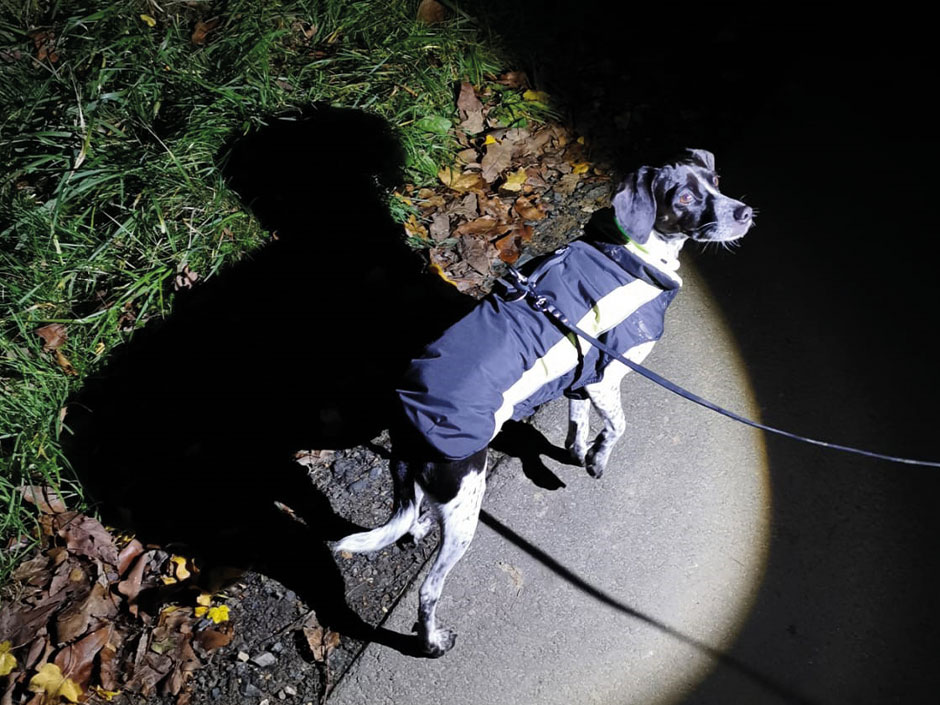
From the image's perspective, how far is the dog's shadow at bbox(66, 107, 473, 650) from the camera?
12.5 ft

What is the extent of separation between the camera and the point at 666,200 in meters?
3.05

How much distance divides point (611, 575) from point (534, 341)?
127 cm

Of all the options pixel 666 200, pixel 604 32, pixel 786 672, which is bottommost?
pixel 786 672

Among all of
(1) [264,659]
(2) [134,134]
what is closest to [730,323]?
(1) [264,659]

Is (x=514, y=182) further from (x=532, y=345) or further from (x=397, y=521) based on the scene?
(x=397, y=521)

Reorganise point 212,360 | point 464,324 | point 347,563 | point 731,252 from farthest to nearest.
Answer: point 731,252 → point 212,360 → point 347,563 → point 464,324

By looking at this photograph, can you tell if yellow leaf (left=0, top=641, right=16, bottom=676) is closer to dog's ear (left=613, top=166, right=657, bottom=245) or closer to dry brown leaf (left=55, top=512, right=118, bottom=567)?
dry brown leaf (left=55, top=512, right=118, bottom=567)

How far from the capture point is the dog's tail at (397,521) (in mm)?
2932

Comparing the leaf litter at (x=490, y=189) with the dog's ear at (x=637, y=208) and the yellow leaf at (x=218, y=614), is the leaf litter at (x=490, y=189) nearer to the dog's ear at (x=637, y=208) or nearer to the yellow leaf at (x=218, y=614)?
the dog's ear at (x=637, y=208)

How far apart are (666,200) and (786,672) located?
1939mm

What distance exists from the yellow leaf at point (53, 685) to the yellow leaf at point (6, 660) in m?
0.17

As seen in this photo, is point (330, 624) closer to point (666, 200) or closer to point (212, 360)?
point (212, 360)

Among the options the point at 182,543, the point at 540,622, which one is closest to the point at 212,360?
the point at 182,543

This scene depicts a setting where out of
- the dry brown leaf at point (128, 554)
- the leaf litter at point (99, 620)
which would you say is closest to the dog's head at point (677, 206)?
the leaf litter at point (99, 620)
